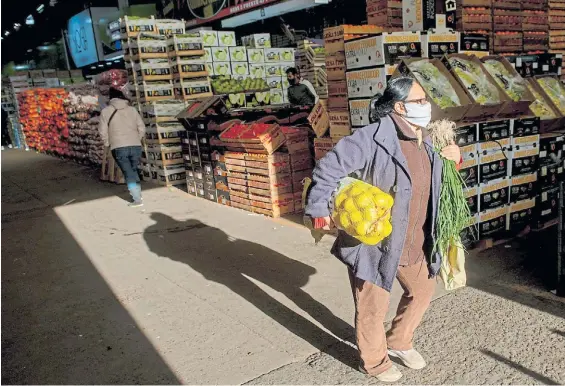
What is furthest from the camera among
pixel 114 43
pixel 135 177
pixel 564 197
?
pixel 114 43

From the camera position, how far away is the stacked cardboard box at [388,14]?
224 inches

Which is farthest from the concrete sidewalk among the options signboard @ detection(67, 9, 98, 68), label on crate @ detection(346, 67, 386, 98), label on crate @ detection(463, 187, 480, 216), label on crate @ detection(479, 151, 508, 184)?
signboard @ detection(67, 9, 98, 68)

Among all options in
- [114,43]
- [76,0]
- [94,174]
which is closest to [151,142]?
[94,174]

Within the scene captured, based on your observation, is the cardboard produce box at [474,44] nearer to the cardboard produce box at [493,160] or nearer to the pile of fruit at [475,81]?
the pile of fruit at [475,81]

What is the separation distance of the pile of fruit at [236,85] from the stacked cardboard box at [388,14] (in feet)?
17.8

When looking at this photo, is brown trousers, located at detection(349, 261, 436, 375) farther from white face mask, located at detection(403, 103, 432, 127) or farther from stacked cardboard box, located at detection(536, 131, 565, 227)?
stacked cardboard box, located at detection(536, 131, 565, 227)

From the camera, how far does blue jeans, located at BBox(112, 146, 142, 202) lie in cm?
828

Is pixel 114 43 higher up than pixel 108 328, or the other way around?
pixel 114 43

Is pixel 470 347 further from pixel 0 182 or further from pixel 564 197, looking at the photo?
pixel 0 182

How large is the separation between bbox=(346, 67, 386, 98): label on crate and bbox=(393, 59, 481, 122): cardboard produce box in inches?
9.9

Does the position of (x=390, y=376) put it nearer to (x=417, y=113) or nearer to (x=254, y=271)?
(x=417, y=113)

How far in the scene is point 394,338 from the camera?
3.21 metres

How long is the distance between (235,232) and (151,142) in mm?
4476

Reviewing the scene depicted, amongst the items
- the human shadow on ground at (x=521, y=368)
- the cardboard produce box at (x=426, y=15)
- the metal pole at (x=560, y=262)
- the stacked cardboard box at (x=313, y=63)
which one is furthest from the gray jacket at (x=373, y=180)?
the stacked cardboard box at (x=313, y=63)
